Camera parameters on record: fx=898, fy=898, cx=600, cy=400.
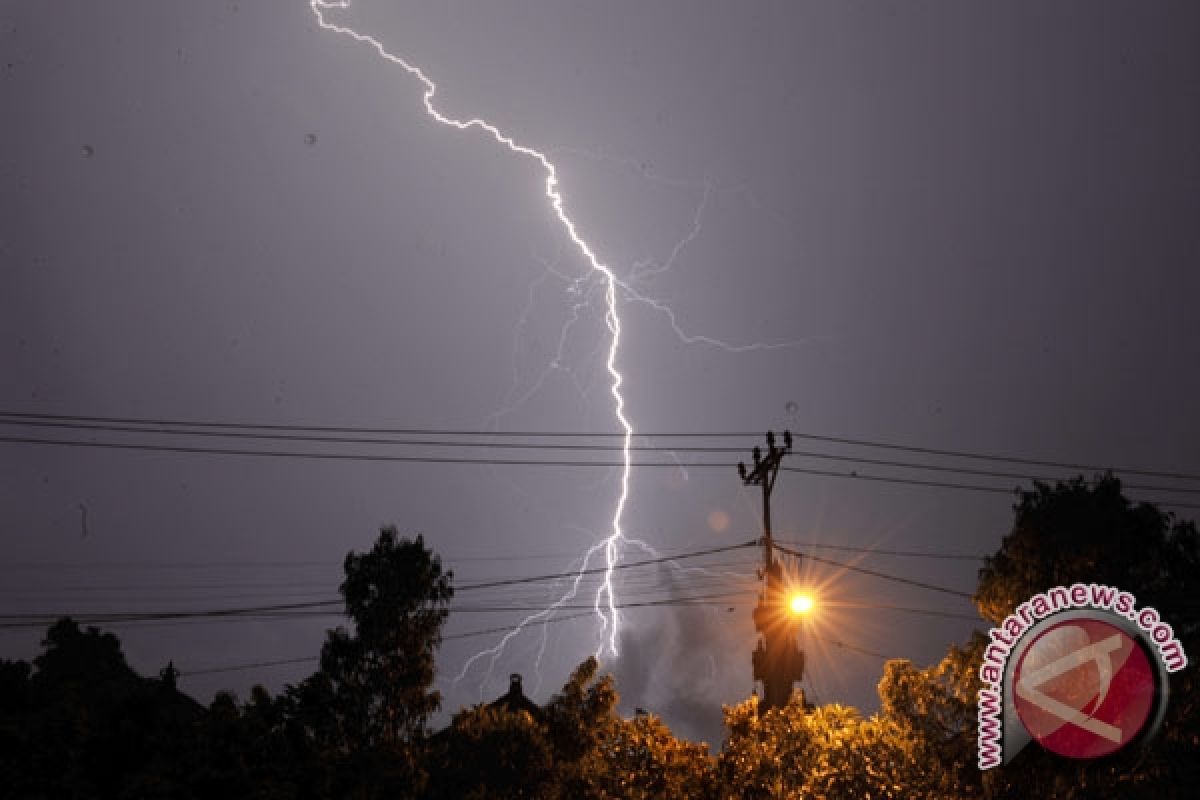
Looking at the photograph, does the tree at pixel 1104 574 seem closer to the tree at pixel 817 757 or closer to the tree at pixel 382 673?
the tree at pixel 817 757

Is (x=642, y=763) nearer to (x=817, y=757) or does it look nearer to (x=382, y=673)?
(x=817, y=757)

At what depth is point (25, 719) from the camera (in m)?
8.38

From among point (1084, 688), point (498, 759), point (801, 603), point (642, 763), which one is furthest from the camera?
point (801, 603)

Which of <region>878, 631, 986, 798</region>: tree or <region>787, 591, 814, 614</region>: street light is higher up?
<region>787, 591, 814, 614</region>: street light

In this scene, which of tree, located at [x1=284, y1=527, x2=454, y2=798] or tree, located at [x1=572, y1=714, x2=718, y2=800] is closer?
tree, located at [x1=284, y1=527, x2=454, y2=798]

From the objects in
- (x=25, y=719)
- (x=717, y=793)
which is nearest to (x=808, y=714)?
(x=717, y=793)

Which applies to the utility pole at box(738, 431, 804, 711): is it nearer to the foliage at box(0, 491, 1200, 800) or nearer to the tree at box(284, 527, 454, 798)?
the foliage at box(0, 491, 1200, 800)

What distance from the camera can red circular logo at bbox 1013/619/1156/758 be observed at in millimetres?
10758

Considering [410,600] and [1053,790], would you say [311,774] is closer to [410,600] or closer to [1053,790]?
[410,600]

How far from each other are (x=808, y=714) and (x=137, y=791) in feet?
31.6

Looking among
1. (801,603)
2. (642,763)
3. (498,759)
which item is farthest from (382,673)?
(801,603)

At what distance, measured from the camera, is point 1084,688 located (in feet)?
36.7

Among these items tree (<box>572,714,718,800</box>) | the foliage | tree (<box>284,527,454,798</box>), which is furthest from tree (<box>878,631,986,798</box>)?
tree (<box>284,527,454,798</box>)

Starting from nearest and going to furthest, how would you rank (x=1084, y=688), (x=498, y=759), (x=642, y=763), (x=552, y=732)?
(x=1084, y=688) → (x=498, y=759) → (x=552, y=732) → (x=642, y=763)
